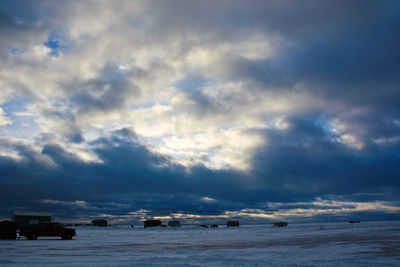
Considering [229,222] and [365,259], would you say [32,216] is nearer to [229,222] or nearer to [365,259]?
[365,259]

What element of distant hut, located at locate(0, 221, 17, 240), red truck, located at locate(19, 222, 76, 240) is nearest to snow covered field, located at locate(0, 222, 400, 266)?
red truck, located at locate(19, 222, 76, 240)

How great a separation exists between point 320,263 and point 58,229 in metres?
36.3

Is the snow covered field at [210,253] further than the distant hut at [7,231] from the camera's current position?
No

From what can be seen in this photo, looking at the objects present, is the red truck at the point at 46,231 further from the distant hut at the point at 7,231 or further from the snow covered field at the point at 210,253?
the snow covered field at the point at 210,253

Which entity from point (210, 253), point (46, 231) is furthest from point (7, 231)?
point (210, 253)

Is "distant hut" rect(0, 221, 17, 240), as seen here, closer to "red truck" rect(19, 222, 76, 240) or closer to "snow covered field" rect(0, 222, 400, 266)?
"red truck" rect(19, 222, 76, 240)

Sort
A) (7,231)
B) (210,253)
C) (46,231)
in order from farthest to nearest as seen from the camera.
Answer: (7,231), (46,231), (210,253)

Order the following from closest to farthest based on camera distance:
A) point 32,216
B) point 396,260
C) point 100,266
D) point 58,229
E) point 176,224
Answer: point 100,266 → point 396,260 → point 58,229 → point 32,216 → point 176,224

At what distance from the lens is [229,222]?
627 feet

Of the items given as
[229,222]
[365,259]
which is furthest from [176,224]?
[365,259]

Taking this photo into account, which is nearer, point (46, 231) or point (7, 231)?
point (46, 231)

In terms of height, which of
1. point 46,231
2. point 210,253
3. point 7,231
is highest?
point 210,253

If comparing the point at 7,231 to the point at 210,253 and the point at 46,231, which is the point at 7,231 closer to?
the point at 46,231

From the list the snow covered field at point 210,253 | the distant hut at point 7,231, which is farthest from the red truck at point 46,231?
the snow covered field at point 210,253
